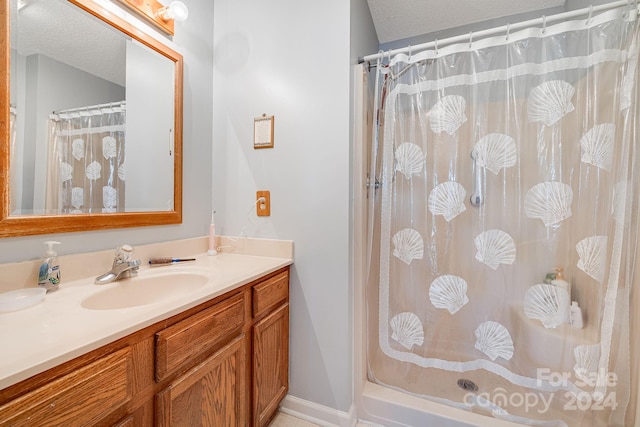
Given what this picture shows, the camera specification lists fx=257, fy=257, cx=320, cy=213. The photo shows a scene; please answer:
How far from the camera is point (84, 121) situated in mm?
1034

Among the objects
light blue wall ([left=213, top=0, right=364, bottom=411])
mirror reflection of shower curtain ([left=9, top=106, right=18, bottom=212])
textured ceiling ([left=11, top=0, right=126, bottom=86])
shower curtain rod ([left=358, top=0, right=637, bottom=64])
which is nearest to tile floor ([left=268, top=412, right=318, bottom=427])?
light blue wall ([left=213, top=0, right=364, bottom=411])

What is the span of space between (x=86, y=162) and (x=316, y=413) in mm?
1634

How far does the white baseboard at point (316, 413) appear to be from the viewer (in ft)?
4.44

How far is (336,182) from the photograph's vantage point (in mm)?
1349

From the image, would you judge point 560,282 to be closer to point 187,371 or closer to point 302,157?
point 302,157

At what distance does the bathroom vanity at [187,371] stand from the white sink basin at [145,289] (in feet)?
0.42

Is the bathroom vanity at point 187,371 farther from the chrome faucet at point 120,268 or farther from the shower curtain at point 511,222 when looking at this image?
the shower curtain at point 511,222

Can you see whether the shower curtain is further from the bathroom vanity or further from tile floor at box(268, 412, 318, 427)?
the bathroom vanity

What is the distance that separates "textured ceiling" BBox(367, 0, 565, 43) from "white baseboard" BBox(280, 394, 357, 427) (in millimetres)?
2470

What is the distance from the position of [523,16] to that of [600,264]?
1712 millimetres

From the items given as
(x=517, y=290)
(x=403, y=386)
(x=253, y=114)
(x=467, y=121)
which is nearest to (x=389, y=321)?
(x=403, y=386)

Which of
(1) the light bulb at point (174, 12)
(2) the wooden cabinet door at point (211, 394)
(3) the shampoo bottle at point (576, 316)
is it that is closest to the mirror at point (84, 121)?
(1) the light bulb at point (174, 12)

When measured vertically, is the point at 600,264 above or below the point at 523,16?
below

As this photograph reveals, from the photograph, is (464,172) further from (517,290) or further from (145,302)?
(145,302)
